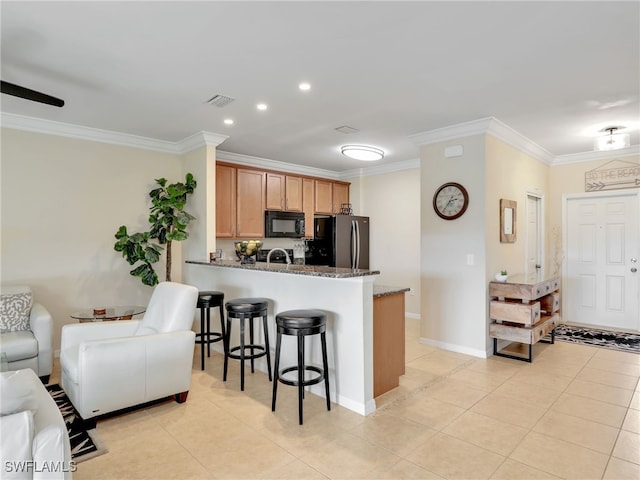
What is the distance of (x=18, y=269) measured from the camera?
12.7ft

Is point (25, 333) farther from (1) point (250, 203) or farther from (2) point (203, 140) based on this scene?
(1) point (250, 203)

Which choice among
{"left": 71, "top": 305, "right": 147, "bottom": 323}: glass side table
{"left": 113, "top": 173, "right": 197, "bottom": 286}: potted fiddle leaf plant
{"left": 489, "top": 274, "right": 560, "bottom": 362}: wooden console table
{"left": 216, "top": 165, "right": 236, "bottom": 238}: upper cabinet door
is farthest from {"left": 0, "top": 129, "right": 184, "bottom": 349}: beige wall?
{"left": 489, "top": 274, "right": 560, "bottom": 362}: wooden console table

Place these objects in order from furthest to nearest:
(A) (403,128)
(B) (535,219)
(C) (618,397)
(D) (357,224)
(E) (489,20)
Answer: (D) (357,224) < (B) (535,219) < (A) (403,128) < (C) (618,397) < (E) (489,20)

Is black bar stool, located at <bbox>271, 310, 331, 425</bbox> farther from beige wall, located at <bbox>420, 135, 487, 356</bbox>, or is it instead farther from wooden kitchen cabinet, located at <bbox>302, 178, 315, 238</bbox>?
wooden kitchen cabinet, located at <bbox>302, 178, 315, 238</bbox>

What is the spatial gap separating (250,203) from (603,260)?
530cm

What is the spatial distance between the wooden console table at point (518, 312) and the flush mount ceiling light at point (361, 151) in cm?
225

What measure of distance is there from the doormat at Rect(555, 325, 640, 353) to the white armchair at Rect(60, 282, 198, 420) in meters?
4.64

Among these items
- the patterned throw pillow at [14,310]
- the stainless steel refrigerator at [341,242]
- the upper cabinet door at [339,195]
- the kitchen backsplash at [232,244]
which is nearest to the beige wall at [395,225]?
the upper cabinet door at [339,195]

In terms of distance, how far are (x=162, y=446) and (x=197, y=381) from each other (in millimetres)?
1089

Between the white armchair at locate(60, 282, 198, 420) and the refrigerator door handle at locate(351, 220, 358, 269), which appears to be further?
the refrigerator door handle at locate(351, 220, 358, 269)

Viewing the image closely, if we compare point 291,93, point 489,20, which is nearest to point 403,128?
point 291,93

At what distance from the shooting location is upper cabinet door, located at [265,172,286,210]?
19.2 ft

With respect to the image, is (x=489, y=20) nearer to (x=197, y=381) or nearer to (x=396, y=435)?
(x=396, y=435)

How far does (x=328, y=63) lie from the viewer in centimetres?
268
